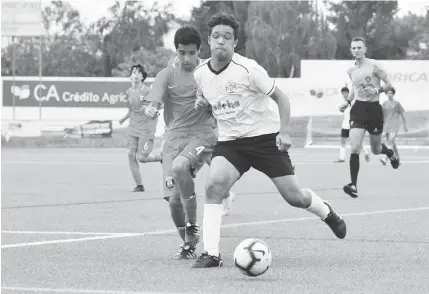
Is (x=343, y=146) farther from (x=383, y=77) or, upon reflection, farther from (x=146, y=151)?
(x=383, y=77)

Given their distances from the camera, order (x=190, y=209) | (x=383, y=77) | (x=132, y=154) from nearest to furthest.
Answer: (x=190, y=209), (x=383, y=77), (x=132, y=154)

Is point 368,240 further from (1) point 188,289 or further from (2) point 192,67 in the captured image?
(1) point 188,289

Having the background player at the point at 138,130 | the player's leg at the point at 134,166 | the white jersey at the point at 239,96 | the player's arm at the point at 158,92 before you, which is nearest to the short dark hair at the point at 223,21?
the white jersey at the point at 239,96

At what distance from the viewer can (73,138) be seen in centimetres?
4081

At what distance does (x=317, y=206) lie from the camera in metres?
9.27

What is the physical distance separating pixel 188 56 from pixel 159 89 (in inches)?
14.6

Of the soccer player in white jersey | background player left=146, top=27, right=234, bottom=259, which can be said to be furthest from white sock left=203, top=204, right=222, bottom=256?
background player left=146, top=27, right=234, bottom=259

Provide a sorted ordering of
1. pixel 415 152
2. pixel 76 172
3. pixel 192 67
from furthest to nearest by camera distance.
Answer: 1. pixel 415 152
2. pixel 76 172
3. pixel 192 67

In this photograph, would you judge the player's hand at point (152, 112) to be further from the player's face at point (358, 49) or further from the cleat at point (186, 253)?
the player's face at point (358, 49)

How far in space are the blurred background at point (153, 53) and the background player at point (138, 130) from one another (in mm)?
22104

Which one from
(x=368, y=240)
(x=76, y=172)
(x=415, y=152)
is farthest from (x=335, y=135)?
(x=368, y=240)

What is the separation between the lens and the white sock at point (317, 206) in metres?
9.20

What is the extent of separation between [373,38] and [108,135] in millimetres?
67647

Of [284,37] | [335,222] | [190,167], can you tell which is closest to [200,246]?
[190,167]
